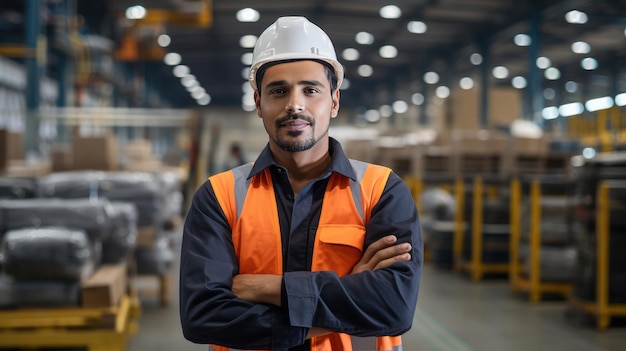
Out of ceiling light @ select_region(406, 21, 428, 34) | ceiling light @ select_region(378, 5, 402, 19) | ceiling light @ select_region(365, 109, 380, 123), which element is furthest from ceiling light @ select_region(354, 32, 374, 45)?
ceiling light @ select_region(365, 109, 380, 123)

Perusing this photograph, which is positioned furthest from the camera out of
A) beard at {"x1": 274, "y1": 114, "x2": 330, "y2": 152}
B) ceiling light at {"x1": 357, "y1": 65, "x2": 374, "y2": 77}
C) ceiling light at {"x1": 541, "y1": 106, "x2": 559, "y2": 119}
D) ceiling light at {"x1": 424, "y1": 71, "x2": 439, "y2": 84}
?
ceiling light at {"x1": 541, "y1": 106, "x2": 559, "y2": 119}

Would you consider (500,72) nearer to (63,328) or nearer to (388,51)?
(388,51)

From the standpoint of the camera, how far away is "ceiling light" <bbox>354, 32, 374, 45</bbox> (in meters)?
19.5

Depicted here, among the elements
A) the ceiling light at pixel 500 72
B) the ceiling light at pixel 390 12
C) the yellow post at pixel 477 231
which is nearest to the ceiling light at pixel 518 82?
the ceiling light at pixel 500 72

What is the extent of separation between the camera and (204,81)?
3055cm

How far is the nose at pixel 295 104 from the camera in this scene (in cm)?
168

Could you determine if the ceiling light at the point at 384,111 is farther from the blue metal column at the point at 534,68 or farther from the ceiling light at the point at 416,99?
the blue metal column at the point at 534,68

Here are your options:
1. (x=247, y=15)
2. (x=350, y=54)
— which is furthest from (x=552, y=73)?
(x=247, y=15)

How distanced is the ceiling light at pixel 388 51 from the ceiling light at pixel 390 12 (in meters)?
4.38

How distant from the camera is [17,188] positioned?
4.87 m

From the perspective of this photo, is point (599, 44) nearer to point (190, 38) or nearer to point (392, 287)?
point (190, 38)

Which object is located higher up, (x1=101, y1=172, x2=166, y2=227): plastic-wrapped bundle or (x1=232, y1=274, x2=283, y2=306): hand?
(x1=101, y1=172, x2=166, y2=227): plastic-wrapped bundle

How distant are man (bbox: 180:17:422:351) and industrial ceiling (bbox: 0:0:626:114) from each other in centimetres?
884

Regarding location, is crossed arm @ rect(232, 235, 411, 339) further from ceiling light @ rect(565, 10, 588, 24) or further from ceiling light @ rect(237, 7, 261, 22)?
ceiling light @ rect(237, 7, 261, 22)
